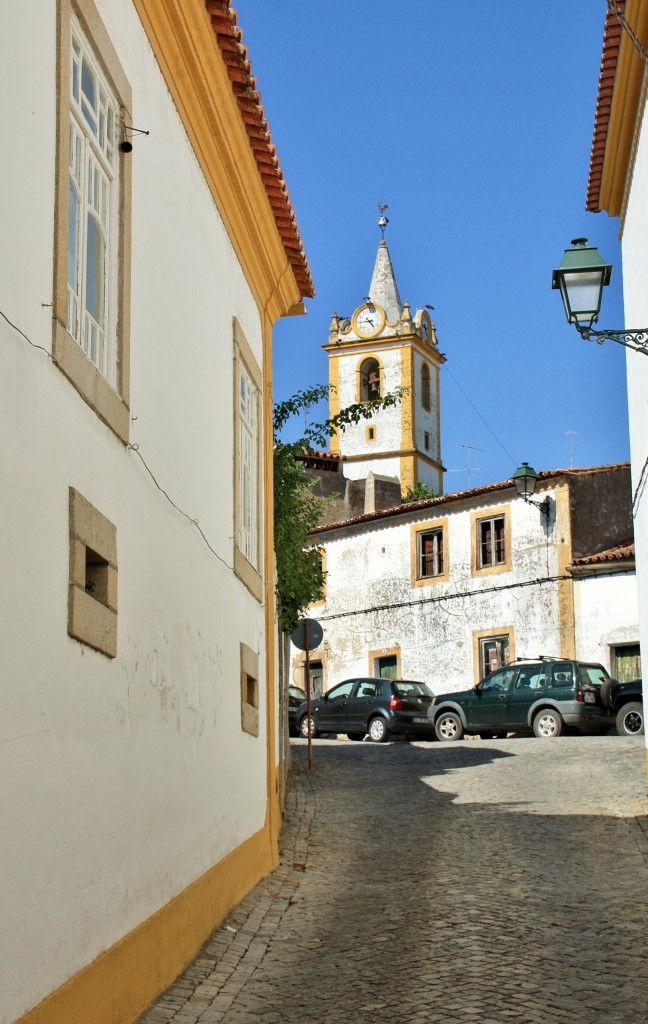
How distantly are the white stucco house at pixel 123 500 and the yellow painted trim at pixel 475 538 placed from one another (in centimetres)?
2222

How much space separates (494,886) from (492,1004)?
3.25m

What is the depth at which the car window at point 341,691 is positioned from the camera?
A: 2598 cm

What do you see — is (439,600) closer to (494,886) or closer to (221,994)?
(494,886)

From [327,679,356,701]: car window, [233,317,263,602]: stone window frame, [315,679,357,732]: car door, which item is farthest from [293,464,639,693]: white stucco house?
[233,317,263,602]: stone window frame

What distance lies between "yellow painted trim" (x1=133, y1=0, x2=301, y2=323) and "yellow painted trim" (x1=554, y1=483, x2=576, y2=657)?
64.5 feet

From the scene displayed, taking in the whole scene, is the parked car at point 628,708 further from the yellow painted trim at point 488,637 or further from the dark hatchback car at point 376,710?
the yellow painted trim at point 488,637

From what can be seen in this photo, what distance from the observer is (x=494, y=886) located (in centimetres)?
997

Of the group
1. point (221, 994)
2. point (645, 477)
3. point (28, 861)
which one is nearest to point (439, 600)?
point (645, 477)

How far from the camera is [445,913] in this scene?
911 centimetres

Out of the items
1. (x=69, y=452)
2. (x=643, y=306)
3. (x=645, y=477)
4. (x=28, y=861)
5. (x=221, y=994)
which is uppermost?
(x=643, y=306)

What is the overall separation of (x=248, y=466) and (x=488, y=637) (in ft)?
73.5

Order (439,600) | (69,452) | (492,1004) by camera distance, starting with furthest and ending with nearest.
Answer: (439,600)
(492,1004)
(69,452)

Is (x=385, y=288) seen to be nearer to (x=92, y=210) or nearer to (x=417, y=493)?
(x=417, y=493)

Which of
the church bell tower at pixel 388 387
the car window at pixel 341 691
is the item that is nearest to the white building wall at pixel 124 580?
the car window at pixel 341 691
